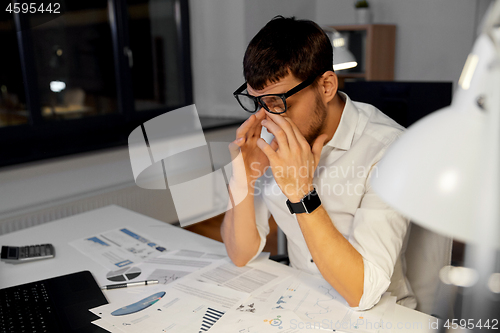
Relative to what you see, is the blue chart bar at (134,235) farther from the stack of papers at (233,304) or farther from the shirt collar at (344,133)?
the shirt collar at (344,133)

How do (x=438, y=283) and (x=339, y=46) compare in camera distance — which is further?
(x=339, y=46)

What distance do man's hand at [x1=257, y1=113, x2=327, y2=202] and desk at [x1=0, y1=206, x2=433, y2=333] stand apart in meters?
0.35

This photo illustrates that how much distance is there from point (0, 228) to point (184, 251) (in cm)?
147

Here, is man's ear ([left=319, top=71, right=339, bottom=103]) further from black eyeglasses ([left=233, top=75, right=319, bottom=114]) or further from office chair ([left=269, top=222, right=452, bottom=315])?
office chair ([left=269, top=222, right=452, bottom=315])

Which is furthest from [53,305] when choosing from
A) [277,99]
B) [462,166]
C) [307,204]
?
[462,166]

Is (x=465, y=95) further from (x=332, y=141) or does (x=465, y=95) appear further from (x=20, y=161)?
(x=20, y=161)

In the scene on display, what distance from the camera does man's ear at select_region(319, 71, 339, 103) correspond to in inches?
46.1

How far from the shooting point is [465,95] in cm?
37

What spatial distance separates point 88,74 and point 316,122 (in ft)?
8.16

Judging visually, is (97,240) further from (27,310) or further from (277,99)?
(277,99)

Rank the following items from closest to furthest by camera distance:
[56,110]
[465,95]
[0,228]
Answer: [465,95] → [0,228] → [56,110]

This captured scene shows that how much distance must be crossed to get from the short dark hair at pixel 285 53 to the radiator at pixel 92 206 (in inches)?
41.3

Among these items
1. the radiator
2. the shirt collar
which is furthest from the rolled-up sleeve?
the radiator

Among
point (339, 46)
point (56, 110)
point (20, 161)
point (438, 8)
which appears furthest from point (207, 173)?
point (438, 8)
